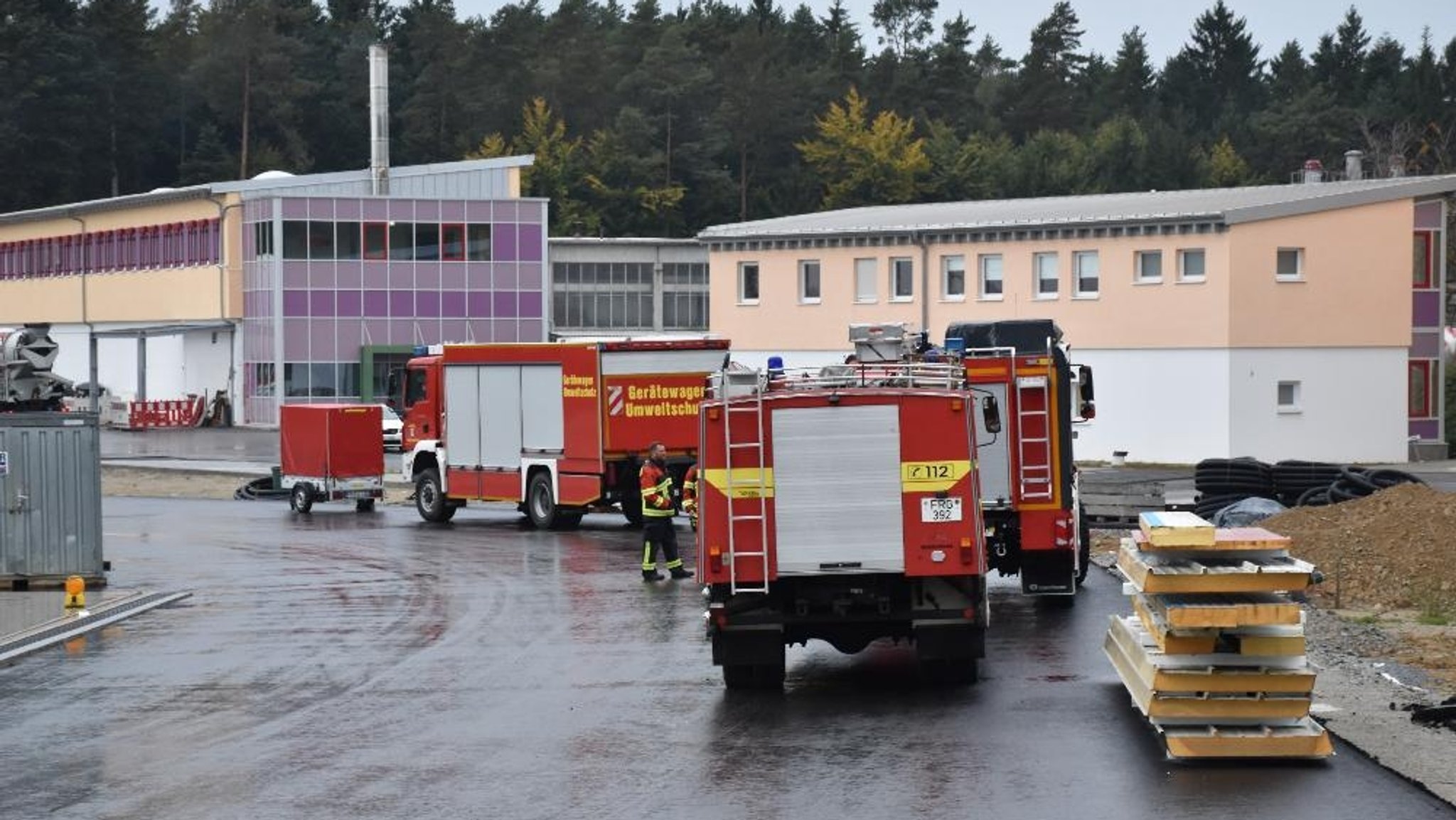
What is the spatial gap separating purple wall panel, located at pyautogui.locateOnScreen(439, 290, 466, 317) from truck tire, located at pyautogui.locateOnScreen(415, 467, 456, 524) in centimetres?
3937

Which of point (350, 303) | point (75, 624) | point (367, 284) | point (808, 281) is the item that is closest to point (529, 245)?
point (367, 284)

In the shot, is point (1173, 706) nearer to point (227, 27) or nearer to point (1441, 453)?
point (1441, 453)

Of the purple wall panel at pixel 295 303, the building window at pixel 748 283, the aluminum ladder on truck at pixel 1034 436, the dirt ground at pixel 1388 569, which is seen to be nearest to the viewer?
the dirt ground at pixel 1388 569

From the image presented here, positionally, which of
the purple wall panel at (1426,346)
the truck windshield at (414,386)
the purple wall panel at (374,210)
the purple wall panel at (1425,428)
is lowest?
the purple wall panel at (1425,428)

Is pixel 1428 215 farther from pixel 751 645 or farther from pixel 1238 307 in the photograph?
pixel 751 645

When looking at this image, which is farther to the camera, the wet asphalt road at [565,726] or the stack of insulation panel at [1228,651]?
the stack of insulation panel at [1228,651]

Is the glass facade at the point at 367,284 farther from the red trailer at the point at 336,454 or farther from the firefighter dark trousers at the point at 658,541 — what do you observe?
the firefighter dark trousers at the point at 658,541

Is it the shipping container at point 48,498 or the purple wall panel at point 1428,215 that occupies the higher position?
the purple wall panel at point 1428,215

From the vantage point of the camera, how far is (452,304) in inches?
3056

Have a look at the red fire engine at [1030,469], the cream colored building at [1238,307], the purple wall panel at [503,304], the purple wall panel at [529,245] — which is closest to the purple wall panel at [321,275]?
the purple wall panel at [503,304]

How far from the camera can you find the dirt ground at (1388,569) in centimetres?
2016

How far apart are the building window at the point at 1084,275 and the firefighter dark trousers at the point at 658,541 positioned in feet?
103

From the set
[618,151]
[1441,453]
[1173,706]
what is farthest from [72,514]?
[618,151]

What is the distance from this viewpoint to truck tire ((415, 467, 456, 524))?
38.2 metres
